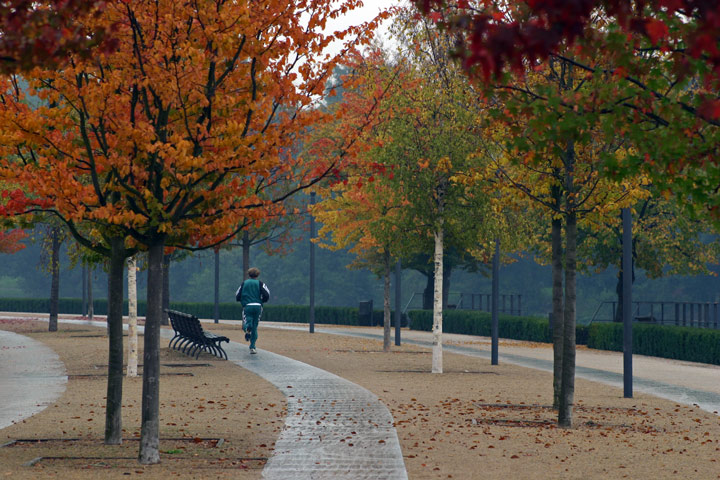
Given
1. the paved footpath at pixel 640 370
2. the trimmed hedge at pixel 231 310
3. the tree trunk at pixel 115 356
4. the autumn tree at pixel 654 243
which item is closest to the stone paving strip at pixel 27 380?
the tree trunk at pixel 115 356

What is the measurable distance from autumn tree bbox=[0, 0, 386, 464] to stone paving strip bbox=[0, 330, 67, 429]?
11.6 feet

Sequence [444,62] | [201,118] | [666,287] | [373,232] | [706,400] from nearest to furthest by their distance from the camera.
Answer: [201,118] → [706,400] → [444,62] → [373,232] → [666,287]

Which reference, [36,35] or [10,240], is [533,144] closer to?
[36,35]

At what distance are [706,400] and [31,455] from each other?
10.9 m

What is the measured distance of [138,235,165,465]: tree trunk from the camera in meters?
8.70

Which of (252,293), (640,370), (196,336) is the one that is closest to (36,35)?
(252,293)

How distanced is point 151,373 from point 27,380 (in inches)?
339

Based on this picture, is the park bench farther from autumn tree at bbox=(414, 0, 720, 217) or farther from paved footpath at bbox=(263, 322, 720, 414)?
autumn tree at bbox=(414, 0, 720, 217)

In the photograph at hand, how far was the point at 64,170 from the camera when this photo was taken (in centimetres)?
879

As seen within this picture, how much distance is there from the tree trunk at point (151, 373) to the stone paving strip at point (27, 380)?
119 inches

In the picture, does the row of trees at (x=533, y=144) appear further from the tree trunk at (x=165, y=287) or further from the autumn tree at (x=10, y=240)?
the autumn tree at (x=10, y=240)

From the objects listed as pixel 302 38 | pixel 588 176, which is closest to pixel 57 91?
pixel 302 38

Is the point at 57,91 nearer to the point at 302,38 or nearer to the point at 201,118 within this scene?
the point at 201,118

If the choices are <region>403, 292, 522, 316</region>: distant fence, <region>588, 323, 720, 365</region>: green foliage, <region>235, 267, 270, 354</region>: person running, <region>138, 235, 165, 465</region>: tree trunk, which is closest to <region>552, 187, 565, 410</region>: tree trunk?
<region>138, 235, 165, 465</region>: tree trunk
